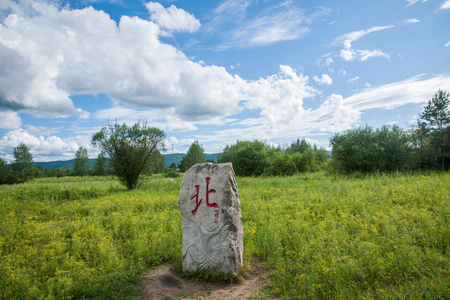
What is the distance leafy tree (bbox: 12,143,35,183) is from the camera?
39688mm

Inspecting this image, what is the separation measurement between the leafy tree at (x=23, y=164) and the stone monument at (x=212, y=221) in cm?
4566

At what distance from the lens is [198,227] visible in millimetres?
5809

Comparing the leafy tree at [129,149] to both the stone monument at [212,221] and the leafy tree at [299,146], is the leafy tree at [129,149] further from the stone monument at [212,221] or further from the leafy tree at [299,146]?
the leafy tree at [299,146]

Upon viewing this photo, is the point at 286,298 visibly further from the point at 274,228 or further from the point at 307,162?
the point at 307,162

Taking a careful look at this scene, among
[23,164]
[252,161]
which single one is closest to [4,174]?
[23,164]

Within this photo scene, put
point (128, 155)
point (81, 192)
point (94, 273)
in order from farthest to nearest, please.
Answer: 1. point (128, 155)
2. point (81, 192)
3. point (94, 273)

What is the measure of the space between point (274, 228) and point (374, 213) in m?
3.41

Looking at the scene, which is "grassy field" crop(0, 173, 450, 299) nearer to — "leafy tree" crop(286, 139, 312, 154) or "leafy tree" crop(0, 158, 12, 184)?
"leafy tree" crop(0, 158, 12, 184)

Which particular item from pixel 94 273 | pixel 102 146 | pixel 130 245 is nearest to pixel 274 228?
pixel 130 245

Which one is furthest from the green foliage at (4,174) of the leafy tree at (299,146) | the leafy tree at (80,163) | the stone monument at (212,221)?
the leafy tree at (299,146)

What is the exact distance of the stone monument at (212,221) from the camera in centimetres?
550

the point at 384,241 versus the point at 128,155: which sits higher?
the point at 128,155

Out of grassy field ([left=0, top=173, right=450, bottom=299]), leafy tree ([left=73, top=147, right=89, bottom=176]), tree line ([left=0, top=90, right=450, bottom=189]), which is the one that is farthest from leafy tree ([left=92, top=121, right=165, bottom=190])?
leafy tree ([left=73, top=147, right=89, bottom=176])

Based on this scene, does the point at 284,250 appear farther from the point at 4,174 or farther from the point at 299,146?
the point at 299,146
